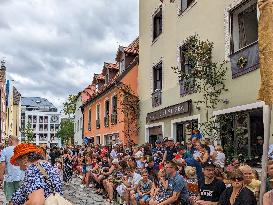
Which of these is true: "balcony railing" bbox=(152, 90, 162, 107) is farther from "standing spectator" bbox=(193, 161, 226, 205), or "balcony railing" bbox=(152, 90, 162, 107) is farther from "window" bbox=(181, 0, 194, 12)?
"standing spectator" bbox=(193, 161, 226, 205)

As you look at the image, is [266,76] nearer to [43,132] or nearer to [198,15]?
[198,15]

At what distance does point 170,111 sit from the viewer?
17219 millimetres

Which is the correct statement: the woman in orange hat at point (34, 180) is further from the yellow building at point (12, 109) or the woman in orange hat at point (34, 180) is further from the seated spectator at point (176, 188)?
the yellow building at point (12, 109)

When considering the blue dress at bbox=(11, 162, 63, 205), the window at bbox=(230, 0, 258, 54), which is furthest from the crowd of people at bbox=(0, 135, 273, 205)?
the window at bbox=(230, 0, 258, 54)

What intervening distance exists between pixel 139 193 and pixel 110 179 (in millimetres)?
3703

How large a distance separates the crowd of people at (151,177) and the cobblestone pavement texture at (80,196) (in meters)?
0.31

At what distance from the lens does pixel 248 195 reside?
18.5 feet

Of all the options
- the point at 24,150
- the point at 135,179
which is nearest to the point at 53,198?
the point at 24,150

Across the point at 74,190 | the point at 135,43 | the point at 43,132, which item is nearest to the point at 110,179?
the point at 74,190

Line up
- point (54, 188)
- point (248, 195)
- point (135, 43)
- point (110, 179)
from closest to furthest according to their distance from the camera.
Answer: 1. point (54, 188)
2. point (248, 195)
3. point (110, 179)
4. point (135, 43)

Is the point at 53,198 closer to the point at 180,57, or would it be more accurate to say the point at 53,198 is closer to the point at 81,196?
the point at 81,196

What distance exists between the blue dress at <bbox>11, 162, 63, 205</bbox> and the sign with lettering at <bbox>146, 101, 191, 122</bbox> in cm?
1150

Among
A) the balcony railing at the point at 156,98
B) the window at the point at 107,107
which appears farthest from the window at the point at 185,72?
the window at the point at 107,107

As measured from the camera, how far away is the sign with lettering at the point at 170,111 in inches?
611
